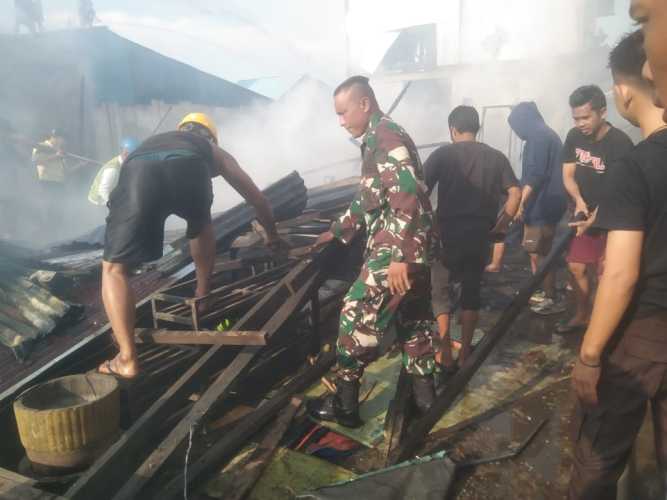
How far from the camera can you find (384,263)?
3.06 metres

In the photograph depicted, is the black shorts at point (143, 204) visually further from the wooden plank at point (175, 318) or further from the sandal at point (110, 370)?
the sandal at point (110, 370)

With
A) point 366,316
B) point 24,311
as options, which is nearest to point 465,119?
point 366,316

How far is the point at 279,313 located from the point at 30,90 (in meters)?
11.5

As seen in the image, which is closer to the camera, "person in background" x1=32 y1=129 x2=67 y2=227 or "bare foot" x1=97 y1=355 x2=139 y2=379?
"bare foot" x1=97 y1=355 x2=139 y2=379

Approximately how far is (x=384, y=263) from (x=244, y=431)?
142cm

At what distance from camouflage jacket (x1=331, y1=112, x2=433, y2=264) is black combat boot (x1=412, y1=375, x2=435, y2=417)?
0.90 m

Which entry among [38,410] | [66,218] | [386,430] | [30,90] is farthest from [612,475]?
[30,90]

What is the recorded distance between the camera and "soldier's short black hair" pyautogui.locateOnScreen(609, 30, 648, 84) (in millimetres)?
1839

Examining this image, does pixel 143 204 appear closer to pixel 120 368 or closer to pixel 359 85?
pixel 120 368

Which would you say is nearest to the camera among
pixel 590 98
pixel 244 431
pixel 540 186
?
pixel 244 431

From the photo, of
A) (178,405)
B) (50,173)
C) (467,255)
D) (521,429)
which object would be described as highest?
(50,173)

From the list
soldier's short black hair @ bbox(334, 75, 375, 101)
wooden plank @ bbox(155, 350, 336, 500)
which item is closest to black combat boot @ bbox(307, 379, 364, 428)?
wooden plank @ bbox(155, 350, 336, 500)

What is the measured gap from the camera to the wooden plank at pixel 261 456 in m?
2.62

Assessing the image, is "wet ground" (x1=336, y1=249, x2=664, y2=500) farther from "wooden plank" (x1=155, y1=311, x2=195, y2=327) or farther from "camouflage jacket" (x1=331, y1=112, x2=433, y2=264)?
"wooden plank" (x1=155, y1=311, x2=195, y2=327)
